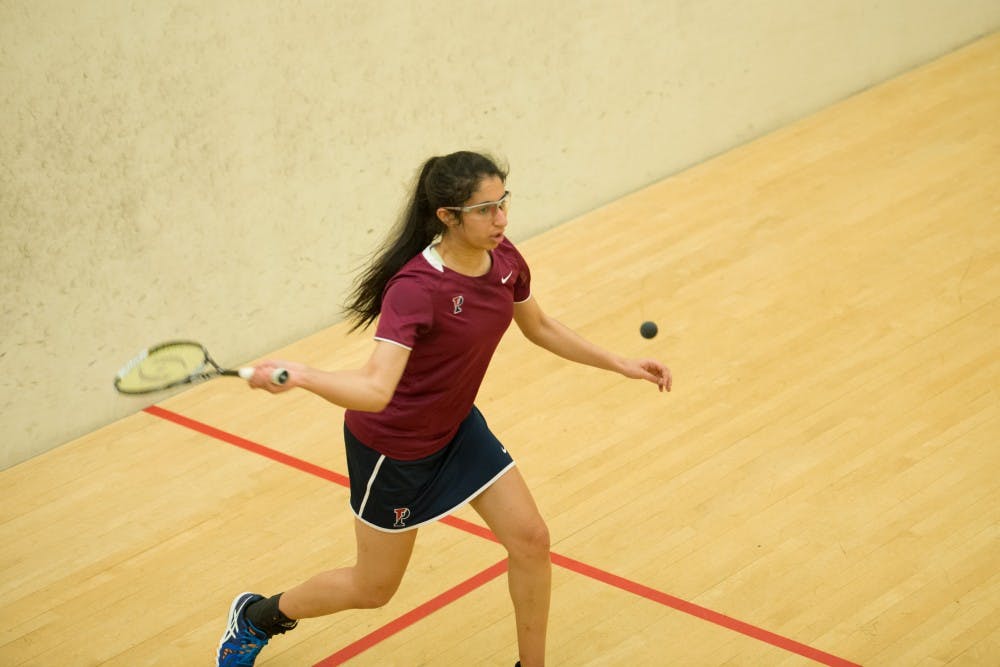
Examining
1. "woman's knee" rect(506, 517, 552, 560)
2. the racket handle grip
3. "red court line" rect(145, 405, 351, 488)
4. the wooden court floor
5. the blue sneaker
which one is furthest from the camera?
"red court line" rect(145, 405, 351, 488)

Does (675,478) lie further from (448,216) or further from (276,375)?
(276,375)

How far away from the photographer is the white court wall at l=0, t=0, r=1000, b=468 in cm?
513

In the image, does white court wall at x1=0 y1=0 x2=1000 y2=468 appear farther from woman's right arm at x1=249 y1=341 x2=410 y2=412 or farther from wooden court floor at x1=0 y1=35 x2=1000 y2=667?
woman's right arm at x1=249 y1=341 x2=410 y2=412

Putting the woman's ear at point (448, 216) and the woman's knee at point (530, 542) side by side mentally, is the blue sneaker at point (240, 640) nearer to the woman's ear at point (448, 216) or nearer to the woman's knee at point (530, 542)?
the woman's knee at point (530, 542)

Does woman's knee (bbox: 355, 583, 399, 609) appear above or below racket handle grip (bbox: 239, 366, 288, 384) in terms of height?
below

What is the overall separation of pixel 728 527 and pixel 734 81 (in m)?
3.87

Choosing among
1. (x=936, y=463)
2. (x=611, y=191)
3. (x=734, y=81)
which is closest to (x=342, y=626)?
(x=936, y=463)

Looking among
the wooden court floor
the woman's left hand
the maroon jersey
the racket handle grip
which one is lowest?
the wooden court floor

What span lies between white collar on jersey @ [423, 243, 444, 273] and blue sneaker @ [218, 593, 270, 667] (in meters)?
1.13

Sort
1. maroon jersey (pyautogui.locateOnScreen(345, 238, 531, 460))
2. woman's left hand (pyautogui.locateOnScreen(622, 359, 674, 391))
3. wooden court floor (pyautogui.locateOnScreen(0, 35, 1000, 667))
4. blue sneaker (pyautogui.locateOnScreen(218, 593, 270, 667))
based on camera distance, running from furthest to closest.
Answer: wooden court floor (pyautogui.locateOnScreen(0, 35, 1000, 667))
blue sneaker (pyautogui.locateOnScreen(218, 593, 270, 667))
woman's left hand (pyautogui.locateOnScreen(622, 359, 674, 391))
maroon jersey (pyautogui.locateOnScreen(345, 238, 531, 460))

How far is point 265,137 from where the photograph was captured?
18.6 ft

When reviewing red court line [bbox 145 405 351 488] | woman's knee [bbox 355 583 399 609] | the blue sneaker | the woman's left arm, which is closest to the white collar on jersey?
the woman's left arm

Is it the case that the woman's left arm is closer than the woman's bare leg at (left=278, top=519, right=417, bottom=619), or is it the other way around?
the woman's bare leg at (left=278, top=519, right=417, bottom=619)

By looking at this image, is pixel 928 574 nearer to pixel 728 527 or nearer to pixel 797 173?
pixel 728 527
